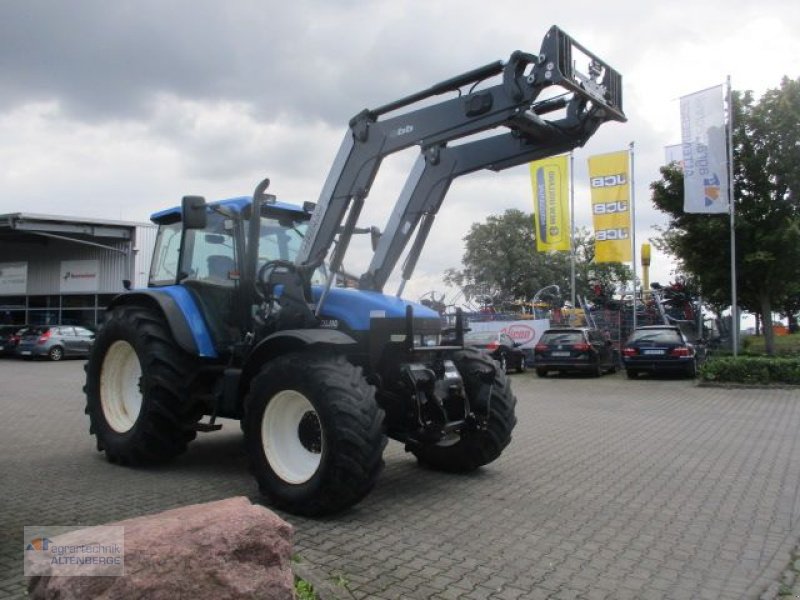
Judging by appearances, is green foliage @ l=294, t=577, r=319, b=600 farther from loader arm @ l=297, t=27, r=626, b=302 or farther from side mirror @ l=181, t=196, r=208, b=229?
side mirror @ l=181, t=196, r=208, b=229

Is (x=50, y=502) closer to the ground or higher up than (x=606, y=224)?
closer to the ground

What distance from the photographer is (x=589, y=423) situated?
33.8 feet

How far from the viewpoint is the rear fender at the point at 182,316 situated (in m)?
6.46

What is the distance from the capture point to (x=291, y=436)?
5.54m

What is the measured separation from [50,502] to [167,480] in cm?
102

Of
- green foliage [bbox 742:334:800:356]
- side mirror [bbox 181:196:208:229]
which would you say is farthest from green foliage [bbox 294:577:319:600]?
green foliage [bbox 742:334:800:356]

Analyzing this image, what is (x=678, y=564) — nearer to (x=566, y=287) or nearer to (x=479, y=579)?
(x=479, y=579)

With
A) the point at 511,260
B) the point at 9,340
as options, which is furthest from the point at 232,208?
the point at 511,260

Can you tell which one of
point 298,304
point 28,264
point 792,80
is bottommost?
point 298,304

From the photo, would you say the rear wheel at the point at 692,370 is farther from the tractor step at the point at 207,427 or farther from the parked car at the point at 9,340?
the parked car at the point at 9,340

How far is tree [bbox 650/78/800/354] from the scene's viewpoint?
19.4 metres

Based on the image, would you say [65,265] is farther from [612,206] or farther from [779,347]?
[779,347]

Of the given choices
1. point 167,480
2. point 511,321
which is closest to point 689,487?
point 167,480

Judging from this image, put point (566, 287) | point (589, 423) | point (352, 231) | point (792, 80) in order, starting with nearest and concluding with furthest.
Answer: point (352, 231) < point (589, 423) < point (792, 80) < point (566, 287)
